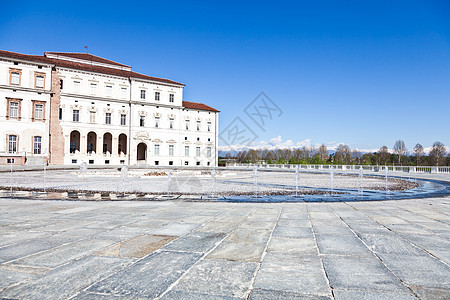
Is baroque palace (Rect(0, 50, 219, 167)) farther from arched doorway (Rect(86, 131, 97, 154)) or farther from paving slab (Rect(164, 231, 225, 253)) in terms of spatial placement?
paving slab (Rect(164, 231, 225, 253))

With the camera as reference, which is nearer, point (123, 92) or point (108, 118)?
point (108, 118)

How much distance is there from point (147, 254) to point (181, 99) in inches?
1940

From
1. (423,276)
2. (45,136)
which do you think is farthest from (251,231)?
(45,136)

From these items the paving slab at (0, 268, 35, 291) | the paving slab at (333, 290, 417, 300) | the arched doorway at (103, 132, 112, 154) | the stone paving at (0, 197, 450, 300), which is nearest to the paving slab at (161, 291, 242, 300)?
the stone paving at (0, 197, 450, 300)

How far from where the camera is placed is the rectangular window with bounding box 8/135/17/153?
35.6 meters

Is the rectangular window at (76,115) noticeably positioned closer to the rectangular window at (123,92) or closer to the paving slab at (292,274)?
the rectangular window at (123,92)

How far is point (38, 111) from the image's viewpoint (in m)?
37.5

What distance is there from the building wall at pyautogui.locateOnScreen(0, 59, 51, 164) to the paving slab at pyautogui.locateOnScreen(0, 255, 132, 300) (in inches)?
1576

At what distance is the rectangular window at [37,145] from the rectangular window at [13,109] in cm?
363

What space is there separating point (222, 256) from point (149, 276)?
0.94m

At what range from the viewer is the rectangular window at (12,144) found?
3559 cm

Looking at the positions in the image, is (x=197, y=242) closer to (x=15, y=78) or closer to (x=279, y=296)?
(x=279, y=296)

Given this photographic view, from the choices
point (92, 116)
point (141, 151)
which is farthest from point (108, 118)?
point (141, 151)

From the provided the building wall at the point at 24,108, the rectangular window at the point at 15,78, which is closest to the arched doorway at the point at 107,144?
the building wall at the point at 24,108
